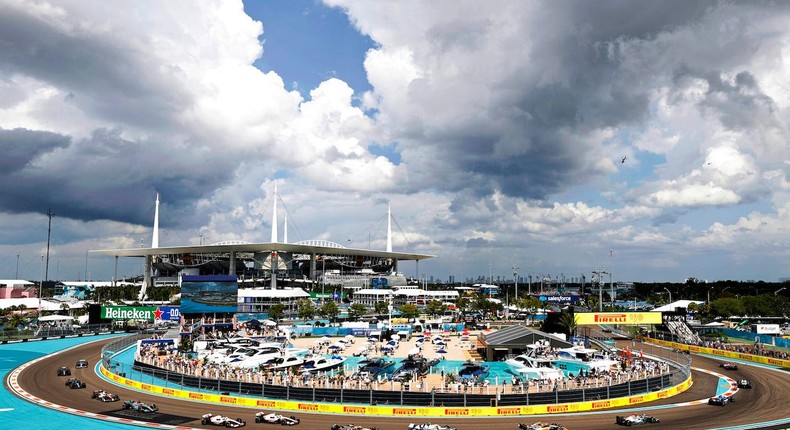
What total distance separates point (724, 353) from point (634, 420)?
1838 inches

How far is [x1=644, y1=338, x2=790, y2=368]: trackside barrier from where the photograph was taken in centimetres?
6200

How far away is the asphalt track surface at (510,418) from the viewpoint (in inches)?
1357

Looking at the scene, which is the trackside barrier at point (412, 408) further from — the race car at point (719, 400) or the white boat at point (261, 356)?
the white boat at point (261, 356)

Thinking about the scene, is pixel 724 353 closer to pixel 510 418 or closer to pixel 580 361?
pixel 580 361

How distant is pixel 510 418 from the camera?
36375mm

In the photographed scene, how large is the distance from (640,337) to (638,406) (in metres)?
53.1

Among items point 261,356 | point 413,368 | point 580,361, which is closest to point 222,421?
point 261,356

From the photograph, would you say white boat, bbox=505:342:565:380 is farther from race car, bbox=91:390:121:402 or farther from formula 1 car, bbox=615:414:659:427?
race car, bbox=91:390:121:402

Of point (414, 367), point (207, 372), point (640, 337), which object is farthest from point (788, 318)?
point (207, 372)

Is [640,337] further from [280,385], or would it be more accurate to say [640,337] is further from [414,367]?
[280,385]

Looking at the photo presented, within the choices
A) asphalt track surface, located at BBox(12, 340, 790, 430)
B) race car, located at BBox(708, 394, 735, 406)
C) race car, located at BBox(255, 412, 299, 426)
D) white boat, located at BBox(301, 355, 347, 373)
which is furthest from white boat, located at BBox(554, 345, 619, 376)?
race car, located at BBox(255, 412, 299, 426)

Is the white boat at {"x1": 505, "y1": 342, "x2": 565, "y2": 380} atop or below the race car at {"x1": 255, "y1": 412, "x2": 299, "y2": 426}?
atop

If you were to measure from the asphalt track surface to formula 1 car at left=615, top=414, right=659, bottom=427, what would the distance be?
48 centimetres

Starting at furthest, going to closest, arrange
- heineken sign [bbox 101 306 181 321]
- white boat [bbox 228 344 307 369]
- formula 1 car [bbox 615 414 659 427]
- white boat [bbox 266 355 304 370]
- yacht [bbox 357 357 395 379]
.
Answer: heineken sign [bbox 101 306 181 321], white boat [bbox 228 344 307 369], white boat [bbox 266 355 304 370], yacht [bbox 357 357 395 379], formula 1 car [bbox 615 414 659 427]
